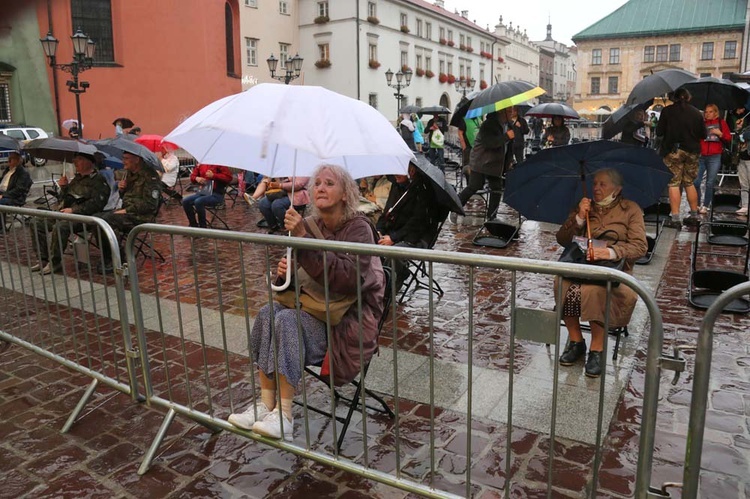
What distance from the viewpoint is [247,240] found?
3.06m

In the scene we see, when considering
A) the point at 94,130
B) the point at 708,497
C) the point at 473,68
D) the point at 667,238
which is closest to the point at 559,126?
the point at 667,238

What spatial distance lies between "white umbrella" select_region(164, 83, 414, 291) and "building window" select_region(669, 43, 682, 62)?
69.2 meters

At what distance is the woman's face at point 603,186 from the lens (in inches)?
182

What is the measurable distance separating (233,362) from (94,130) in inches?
882

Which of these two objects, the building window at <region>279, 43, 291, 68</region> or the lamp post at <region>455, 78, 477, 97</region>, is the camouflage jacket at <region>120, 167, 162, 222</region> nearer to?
the building window at <region>279, 43, 291, 68</region>

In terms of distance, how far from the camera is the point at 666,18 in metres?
62.6

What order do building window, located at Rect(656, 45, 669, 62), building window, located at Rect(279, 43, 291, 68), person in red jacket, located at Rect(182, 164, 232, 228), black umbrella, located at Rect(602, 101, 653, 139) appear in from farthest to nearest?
building window, located at Rect(656, 45, 669, 62) → building window, located at Rect(279, 43, 291, 68) → person in red jacket, located at Rect(182, 164, 232, 228) → black umbrella, located at Rect(602, 101, 653, 139)

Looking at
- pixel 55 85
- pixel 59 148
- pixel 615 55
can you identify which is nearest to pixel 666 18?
pixel 615 55

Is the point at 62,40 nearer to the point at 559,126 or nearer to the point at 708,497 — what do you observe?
the point at 559,126

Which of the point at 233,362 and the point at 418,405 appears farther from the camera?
the point at 233,362

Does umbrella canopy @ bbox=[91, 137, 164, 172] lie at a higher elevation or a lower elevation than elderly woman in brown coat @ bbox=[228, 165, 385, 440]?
higher

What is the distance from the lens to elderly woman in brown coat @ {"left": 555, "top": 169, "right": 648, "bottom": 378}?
14.4 ft

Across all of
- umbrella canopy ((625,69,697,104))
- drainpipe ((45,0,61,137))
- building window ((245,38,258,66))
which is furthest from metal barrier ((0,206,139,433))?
building window ((245,38,258,66))

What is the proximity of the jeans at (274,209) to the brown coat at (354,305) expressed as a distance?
260 inches
